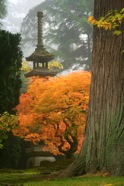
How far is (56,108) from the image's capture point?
1688 cm

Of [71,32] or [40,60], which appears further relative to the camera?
[71,32]

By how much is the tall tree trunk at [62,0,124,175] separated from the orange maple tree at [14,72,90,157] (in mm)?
7674

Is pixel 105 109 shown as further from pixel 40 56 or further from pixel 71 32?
pixel 71 32

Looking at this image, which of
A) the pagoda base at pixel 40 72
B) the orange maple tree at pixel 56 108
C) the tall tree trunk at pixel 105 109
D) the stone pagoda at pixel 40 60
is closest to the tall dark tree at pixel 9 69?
the orange maple tree at pixel 56 108

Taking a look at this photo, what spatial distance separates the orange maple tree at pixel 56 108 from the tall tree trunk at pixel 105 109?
767cm

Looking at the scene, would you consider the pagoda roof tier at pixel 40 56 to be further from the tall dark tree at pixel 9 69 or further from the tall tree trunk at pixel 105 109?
the tall tree trunk at pixel 105 109

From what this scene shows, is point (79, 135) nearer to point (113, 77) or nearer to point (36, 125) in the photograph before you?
point (36, 125)

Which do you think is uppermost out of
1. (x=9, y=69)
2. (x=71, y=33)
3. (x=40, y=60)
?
(x=71, y=33)

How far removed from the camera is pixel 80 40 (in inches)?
1630

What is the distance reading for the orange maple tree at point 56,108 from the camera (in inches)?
640

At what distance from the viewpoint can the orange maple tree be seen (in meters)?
16.2

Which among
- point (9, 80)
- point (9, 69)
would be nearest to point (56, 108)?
point (9, 80)

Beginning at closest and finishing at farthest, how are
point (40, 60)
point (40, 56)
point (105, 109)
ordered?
point (105, 109) → point (40, 56) → point (40, 60)

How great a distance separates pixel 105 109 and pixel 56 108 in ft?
29.0
